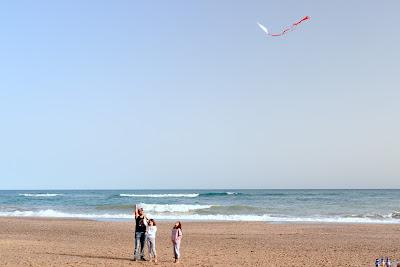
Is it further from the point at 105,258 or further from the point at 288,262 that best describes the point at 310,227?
the point at 105,258

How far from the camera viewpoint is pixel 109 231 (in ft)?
81.1

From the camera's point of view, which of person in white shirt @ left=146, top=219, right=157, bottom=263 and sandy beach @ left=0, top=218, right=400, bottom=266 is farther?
sandy beach @ left=0, top=218, right=400, bottom=266

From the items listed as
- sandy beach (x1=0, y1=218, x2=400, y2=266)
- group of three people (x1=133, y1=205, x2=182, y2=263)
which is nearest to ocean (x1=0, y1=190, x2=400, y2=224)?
sandy beach (x1=0, y1=218, x2=400, y2=266)

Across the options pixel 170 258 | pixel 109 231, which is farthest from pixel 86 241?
pixel 170 258

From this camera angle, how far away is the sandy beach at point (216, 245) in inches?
603

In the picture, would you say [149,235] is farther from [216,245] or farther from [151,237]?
[216,245]

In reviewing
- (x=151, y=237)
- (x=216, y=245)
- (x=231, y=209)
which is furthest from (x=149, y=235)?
(x=231, y=209)

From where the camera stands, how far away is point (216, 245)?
19.2 meters

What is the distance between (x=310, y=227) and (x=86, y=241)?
12.2 m

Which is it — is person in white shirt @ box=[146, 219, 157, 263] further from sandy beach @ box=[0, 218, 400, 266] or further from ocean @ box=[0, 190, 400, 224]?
ocean @ box=[0, 190, 400, 224]

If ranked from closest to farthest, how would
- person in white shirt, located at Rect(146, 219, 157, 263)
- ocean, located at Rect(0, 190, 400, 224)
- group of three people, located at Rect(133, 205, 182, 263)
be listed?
group of three people, located at Rect(133, 205, 182, 263) → person in white shirt, located at Rect(146, 219, 157, 263) → ocean, located at Rect(0, 190, 400, 224)

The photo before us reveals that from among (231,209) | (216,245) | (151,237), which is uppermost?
(151,237)

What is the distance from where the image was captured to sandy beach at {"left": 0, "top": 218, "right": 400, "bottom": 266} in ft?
50.2

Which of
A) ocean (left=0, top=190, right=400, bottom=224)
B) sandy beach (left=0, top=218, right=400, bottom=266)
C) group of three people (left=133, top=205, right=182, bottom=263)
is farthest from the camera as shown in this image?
ocean (left=0, top=190, right=400, bottom=224)
